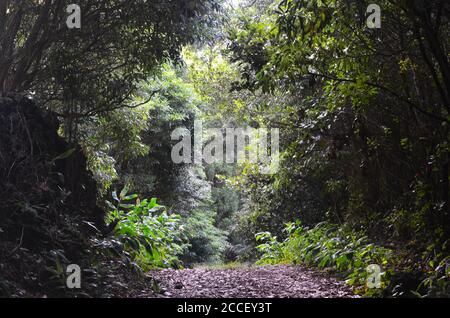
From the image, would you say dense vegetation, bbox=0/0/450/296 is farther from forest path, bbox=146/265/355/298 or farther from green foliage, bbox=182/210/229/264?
green foliage, bbox=182/210/229/264

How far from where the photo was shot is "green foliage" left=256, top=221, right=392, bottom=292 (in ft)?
20.2

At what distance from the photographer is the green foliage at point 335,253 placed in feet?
20.2

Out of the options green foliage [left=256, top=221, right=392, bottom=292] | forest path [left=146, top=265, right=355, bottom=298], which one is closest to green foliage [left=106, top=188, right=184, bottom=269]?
forest path [left=146, top=265, right=355, bottom=298]

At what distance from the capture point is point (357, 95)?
5684mm

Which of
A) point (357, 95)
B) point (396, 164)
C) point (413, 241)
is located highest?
point (357, 95)

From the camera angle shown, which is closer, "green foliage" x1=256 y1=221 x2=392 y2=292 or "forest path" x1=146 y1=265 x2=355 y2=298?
"forest path" x1=146 y1=265 x2=355 y2=298

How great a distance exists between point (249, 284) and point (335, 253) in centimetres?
174

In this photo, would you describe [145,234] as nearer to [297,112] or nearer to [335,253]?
[335,253]

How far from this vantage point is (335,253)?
7.31 m

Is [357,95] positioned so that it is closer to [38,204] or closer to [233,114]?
[38,204]

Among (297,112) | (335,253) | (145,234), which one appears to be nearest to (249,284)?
(335,253)

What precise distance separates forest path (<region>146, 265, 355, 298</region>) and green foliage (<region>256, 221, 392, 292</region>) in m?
0.24
